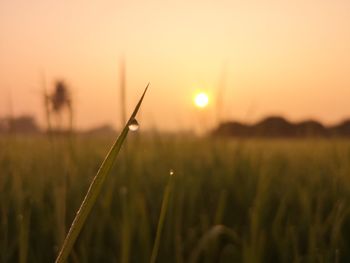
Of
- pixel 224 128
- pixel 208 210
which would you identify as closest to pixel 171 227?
pixel 208 210

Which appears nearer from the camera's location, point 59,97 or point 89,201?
point 89,201

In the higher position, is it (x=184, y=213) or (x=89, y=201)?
(x=89, y=201)

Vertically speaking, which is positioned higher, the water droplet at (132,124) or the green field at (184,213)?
the water droplet at (132,124)

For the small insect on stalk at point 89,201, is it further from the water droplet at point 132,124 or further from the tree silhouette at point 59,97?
the tree silhouette at point 59,97

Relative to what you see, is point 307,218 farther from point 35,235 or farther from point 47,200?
point 47,200

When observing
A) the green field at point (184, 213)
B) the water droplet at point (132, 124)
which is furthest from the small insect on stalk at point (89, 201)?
the green field at point (184, 213)

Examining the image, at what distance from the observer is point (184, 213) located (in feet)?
4.69

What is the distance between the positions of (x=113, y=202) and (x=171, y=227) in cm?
45

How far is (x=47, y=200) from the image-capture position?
63.1 inches

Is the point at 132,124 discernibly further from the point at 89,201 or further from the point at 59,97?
the point at 59,97

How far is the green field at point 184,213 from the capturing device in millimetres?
Answer: 917

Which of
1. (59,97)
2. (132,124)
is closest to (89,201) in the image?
(132,124)

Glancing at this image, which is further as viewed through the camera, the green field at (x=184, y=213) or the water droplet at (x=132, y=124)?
the green field at (x=184, y=213)

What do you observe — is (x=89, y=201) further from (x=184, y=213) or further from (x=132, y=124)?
(x=184, y=213)
